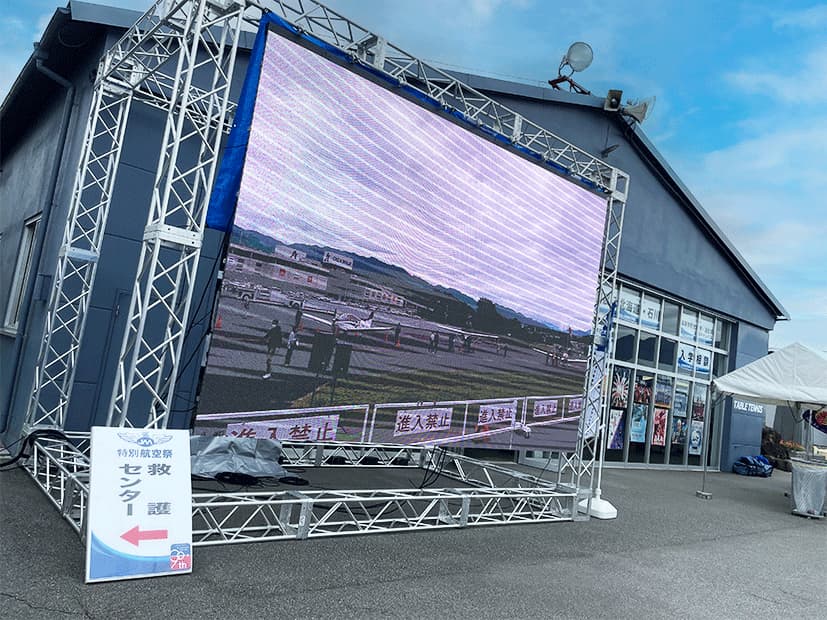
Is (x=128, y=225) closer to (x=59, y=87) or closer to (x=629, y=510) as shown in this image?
(x=59, y=87)

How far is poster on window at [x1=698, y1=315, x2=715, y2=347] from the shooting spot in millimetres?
15734

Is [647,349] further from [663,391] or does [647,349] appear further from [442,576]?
[442,576]

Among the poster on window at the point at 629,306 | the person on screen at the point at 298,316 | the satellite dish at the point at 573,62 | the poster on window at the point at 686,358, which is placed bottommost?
the person on screen at the point at 298,316

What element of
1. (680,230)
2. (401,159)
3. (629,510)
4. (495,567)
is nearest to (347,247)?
(401,159)

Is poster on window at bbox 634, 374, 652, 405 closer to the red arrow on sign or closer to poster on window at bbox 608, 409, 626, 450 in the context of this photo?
poster on window at bbox 608, 409, 626, 450

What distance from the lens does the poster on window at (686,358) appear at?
15047 mm

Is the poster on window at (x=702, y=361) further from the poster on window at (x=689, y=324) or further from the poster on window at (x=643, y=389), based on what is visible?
the poster on window at (x=643, y=389)

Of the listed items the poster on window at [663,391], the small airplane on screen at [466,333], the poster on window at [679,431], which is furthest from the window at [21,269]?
the poster on window at [679,431]

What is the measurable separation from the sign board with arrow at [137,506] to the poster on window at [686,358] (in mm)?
13154

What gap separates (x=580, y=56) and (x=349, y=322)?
28.5 feet

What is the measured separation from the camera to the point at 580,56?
12.0 metres

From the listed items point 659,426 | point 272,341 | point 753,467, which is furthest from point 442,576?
point 753,467

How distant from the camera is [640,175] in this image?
1372 centimetres

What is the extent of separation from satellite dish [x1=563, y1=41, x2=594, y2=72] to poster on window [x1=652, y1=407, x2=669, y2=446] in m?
7.53
